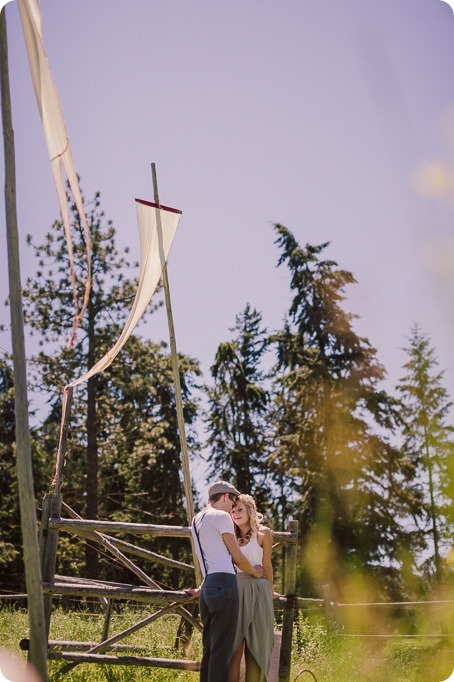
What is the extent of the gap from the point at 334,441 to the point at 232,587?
14640mm

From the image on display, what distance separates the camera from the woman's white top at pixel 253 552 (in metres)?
4.62

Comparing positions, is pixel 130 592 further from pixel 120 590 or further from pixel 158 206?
pixel 158 206

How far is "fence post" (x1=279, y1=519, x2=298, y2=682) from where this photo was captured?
18.1ft

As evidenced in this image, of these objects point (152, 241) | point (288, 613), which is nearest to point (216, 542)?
point (288, 613)

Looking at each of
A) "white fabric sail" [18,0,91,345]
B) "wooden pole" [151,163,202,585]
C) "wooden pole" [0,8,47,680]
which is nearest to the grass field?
"wooden pole" [151,163,202,585]

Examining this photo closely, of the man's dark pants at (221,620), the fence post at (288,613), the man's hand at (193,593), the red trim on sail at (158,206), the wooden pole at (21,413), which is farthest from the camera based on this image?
the red trim on sail at (158,206)

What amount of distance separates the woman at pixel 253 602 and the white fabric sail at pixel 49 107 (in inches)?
70.4

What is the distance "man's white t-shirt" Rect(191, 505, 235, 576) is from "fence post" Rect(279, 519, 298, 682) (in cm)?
153

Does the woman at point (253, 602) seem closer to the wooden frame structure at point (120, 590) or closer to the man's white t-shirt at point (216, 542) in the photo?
the man's white t-shirt at point (216, 542)

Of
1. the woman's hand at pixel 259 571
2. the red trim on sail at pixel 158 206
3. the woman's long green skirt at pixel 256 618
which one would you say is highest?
the red trim on sail at pixel 158 206

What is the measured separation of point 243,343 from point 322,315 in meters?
6.52

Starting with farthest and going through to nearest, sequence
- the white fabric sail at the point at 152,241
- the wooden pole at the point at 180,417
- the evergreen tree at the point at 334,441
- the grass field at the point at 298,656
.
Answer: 1. the evergreen tree at the point at 334,441
2. the white fabric sail at the point at 152,241
3. the wooden pole at the point at 180,417
4. the grass field at the point at 298,656

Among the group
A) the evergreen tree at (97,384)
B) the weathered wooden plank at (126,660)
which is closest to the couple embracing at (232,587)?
the weathered wooden plank at (126,660)

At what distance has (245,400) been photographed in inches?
997
